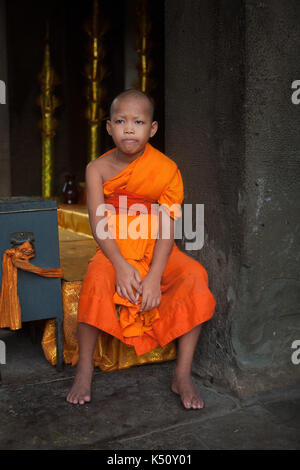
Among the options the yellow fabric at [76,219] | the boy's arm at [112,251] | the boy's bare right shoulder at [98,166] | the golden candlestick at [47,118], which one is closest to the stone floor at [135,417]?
the boy's arm at [112,251]

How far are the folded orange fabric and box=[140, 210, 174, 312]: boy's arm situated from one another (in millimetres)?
502

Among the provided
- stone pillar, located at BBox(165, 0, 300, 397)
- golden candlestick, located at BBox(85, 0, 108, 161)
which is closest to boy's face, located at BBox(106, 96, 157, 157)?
stone pillar, located at BBox(165, 0, 300, 397)

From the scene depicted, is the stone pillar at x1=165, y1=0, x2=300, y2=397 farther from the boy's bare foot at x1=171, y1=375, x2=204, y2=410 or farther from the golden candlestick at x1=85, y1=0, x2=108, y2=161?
the golden candlestick at x1=85, y1=0, x2=108, y2=161

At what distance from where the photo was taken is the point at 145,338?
86.6 inches

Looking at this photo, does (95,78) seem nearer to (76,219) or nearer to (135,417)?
(76,219)

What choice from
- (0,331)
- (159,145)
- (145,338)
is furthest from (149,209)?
(159,145)

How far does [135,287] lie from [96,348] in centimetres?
51

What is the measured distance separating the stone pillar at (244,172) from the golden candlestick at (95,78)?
8.32ft

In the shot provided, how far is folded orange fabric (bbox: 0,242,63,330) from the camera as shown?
85.2 inches

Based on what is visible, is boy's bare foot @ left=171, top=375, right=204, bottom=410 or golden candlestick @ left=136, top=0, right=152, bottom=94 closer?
boy's bare foot @ left=171, top=375, right=204, bottom=410

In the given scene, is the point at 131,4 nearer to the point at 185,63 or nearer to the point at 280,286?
the point at 185,63

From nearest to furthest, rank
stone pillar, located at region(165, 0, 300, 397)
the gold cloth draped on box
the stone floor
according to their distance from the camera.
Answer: the stone floor
stone pillar, located at region(165, 0, 300, 397)
the gold cloth draped on box
